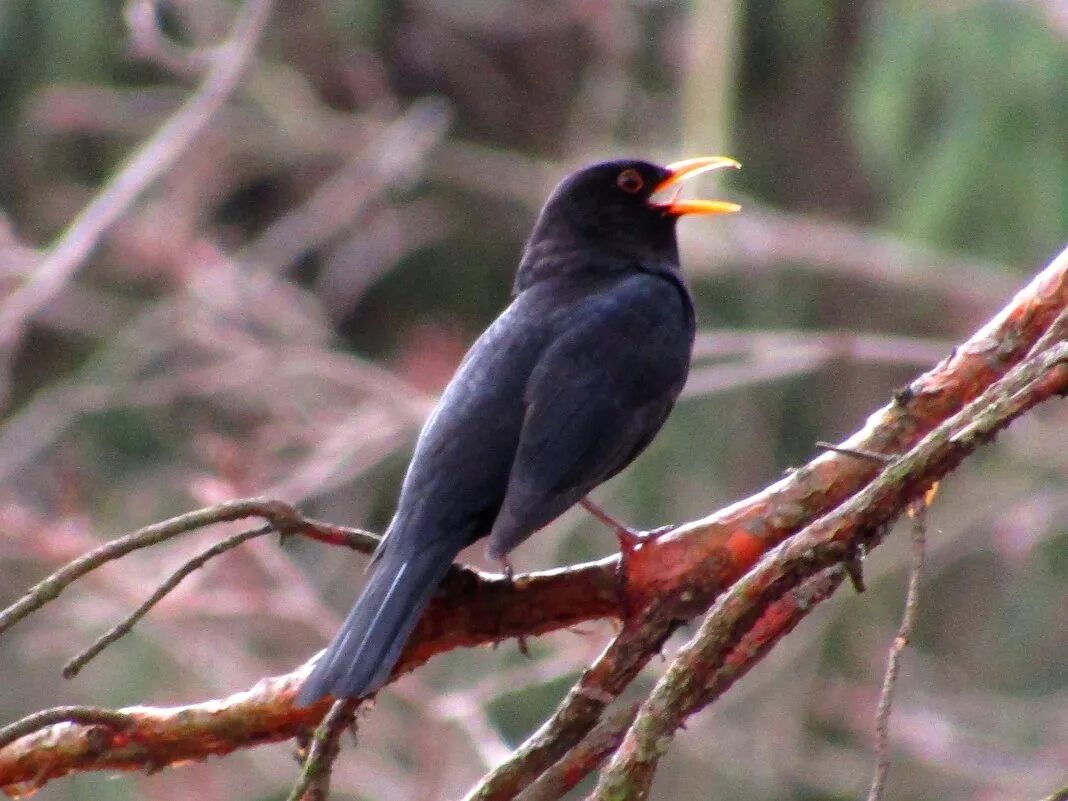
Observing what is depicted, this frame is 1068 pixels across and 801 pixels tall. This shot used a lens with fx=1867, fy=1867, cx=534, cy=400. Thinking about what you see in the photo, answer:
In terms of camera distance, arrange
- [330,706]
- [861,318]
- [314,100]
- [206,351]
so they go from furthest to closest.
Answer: [861,318]
[314,100]
[206,351]
[330,706]

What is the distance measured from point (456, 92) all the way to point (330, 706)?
9.93m

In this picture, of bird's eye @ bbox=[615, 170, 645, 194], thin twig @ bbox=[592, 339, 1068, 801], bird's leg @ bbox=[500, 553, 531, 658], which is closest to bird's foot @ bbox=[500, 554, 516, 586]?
bird's leg @ bbox=[500, 553, 531, 658]

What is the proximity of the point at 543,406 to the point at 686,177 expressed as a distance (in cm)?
117

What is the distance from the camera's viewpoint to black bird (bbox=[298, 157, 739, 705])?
342 cm

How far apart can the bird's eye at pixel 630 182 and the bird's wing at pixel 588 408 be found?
62cm

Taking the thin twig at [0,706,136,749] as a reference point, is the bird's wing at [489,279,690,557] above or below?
above

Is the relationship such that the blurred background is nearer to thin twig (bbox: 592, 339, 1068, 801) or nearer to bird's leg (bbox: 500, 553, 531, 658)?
bird's leg (bbox: 500, 553, 531, 658)

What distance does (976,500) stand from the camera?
9.83 metres

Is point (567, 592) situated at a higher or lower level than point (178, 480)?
lower

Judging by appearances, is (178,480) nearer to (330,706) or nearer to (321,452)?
(321,452)

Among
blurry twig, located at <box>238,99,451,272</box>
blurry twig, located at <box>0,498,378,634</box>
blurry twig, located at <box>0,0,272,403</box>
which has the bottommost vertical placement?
blurry twig, located at <box>0,498,378,634</box>

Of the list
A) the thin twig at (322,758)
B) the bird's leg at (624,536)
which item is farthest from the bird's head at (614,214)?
the thin twig at (322,758)

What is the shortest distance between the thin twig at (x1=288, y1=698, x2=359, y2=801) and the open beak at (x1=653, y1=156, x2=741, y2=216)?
198 cm

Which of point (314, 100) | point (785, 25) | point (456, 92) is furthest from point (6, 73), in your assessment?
point (785, 25)
